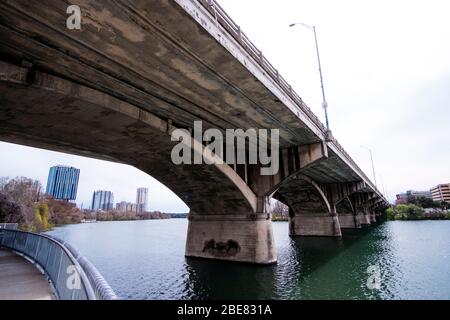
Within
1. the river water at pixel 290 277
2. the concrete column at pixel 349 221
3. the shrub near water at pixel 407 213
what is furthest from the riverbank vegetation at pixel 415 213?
the river water at pixel 290 277

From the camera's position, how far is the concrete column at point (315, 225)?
3891cm

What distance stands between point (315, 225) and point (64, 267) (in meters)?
39.2

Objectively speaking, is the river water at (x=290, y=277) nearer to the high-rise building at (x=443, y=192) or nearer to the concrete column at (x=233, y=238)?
the concrete column at (x=233, y=238)

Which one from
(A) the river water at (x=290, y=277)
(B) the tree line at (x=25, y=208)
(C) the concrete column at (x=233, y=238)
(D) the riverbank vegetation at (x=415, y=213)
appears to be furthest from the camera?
(D) the riverbank vegetation at (x=415, y=213)

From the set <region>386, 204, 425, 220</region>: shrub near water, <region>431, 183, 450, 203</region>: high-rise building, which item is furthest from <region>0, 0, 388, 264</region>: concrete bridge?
<region>431, 183, 450, 203</region>: high-rise building

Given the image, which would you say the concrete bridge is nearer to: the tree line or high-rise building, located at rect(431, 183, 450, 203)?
the tree line

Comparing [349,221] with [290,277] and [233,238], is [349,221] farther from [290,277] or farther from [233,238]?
[290,277]

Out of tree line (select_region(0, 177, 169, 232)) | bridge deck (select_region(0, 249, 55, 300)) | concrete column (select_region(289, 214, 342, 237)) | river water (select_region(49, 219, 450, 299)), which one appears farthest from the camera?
concrete column (select_region(289, 214, 342, 237))

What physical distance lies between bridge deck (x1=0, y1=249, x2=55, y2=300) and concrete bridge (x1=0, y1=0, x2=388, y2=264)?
558cm

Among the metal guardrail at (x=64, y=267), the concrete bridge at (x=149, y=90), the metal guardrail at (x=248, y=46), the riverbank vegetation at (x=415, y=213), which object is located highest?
the metal guardrail at (x=248, y=46)

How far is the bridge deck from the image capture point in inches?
247

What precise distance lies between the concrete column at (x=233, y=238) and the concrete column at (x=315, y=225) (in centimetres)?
2216

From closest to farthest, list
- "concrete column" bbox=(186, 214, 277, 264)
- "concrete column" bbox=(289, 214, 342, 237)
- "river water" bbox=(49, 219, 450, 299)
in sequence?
"river water" bbox=(49, 219, 450, 299) → "concrete column" bbox=(186, 214, 277, 264) → "concrete column" bbox=(289, 214, 342, 237)

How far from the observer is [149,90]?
1076 cm
